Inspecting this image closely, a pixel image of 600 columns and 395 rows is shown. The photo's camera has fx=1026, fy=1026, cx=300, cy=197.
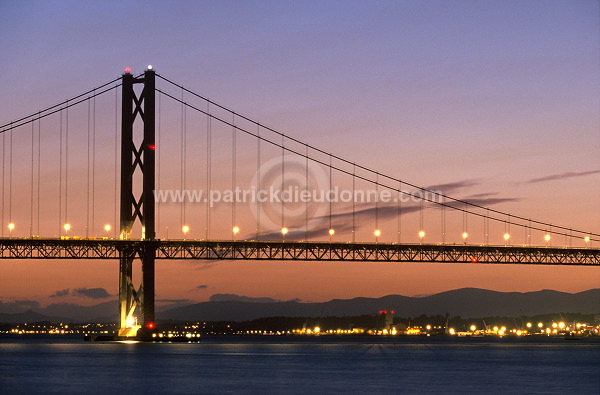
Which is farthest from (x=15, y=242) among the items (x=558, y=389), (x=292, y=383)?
(x=558, y=389)

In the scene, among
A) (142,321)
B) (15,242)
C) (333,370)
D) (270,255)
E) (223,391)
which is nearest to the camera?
(223,391)

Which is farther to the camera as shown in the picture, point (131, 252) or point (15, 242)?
point (15, 242)

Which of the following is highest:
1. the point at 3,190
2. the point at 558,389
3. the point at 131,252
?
the point at 3,190

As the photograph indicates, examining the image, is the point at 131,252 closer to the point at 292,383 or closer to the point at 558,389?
the point at 292,383

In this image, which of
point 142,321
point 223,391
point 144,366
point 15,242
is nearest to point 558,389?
point 223,391

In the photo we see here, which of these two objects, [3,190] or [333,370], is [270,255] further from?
[333,370]

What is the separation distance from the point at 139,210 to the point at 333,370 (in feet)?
97.2

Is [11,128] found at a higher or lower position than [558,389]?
higher

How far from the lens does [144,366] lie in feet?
237

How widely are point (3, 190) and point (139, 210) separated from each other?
1286cm

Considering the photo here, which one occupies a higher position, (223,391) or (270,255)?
(270,255)

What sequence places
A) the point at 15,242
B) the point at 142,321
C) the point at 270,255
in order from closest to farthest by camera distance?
the point at 142,321 < the point at 15,242 < the point at 270,255

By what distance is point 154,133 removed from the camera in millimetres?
94500

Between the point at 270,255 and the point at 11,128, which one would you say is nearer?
the point at 11,128
